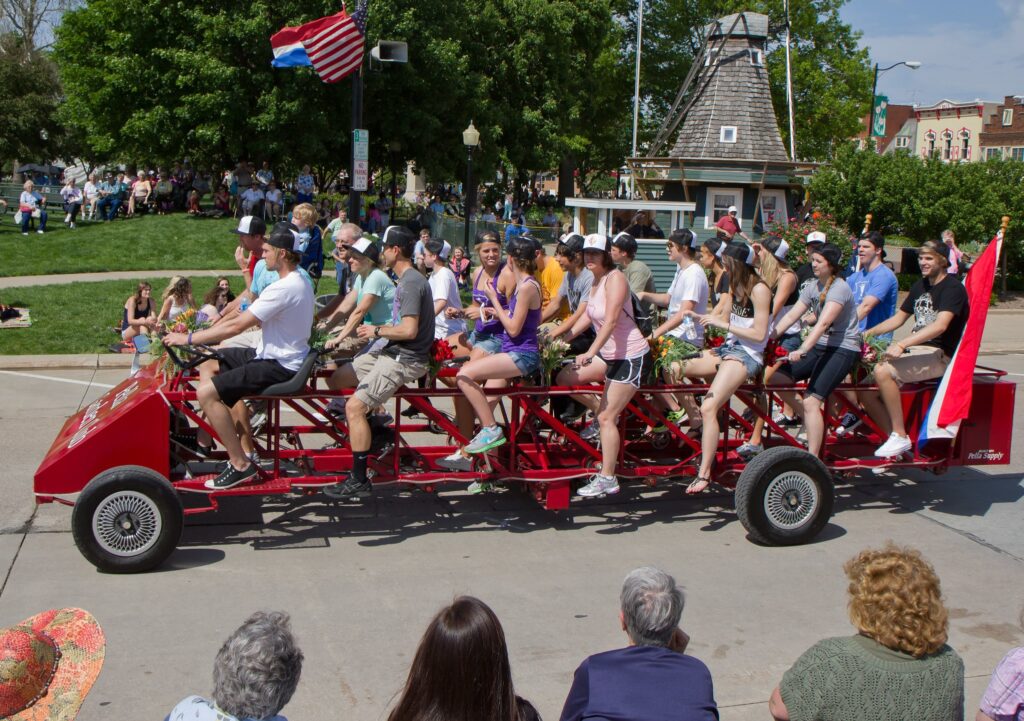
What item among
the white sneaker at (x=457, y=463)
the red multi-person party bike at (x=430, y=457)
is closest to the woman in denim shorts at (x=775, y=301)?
the red multi-person party bike at (x=430, y=457)

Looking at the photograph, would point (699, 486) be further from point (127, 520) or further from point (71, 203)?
point (71, 203)

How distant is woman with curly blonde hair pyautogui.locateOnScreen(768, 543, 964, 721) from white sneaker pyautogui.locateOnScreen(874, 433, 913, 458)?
16.0 feet

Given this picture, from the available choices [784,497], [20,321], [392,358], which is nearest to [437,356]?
[392,358]

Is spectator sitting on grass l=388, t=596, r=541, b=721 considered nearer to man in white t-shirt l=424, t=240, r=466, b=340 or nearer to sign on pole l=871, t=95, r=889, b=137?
man in white t-shirt l=424, t=240, r=466, b=340

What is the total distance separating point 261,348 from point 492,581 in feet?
7.49

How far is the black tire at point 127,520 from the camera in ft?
21.4

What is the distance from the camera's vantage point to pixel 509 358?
7.50 meters

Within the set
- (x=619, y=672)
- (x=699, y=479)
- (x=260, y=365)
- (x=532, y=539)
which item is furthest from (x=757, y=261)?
(x=619, y=672)

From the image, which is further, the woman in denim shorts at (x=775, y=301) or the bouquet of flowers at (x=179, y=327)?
the woman in denim shorts at (x=775, y=301)

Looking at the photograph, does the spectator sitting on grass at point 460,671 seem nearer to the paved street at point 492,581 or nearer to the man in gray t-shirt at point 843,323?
the paved street at point 492,581

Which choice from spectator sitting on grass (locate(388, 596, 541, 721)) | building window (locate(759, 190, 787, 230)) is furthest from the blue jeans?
spectator sitting on grass (locate(388, 596, 541, 721))

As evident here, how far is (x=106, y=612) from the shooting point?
610 centimetres

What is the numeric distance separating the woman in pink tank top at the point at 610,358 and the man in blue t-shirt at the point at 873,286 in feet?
7.00

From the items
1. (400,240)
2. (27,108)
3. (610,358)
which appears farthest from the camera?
(27,108)
